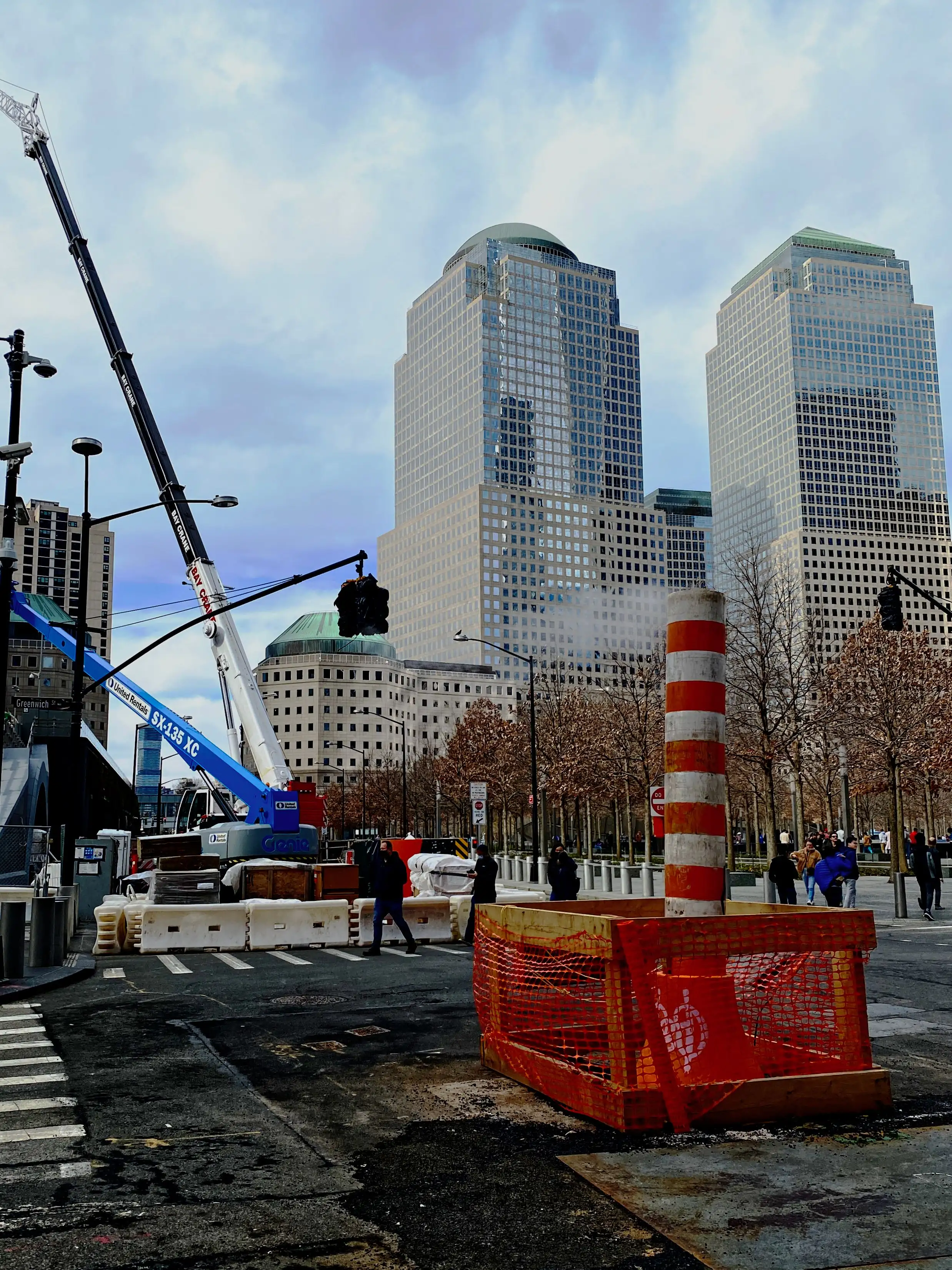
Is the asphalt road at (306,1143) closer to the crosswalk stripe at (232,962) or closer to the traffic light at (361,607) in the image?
the crosswalk stripe at (232,962)

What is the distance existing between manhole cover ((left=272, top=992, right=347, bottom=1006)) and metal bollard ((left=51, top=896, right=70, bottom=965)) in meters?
5.30

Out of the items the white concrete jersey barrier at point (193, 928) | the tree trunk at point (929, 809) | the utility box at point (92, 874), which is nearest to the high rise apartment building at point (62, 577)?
the tree trunk at point (929, 809)

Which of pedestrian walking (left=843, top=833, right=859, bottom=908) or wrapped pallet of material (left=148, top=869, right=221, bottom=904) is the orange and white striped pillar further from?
wrapped pallet of material (left=148, top=869, right=221, bottom=904)

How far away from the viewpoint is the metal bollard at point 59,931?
16656mm

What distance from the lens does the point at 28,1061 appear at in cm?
941

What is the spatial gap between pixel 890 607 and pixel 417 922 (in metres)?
11.2

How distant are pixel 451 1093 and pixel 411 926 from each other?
1327cm

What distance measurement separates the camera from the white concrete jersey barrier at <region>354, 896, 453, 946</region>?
20.5 m

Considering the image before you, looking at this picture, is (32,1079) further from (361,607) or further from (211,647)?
(211,647)

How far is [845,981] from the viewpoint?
7.53 metres

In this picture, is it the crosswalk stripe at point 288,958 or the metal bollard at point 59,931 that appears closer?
the metal bollard at point 59,931

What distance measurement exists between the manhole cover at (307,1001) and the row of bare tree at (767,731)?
18.6 meters

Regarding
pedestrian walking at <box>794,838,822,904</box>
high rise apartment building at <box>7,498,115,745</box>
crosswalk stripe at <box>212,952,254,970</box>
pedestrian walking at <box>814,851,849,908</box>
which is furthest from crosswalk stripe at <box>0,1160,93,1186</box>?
high rise apartment building at <box>7,498,115,745</box>

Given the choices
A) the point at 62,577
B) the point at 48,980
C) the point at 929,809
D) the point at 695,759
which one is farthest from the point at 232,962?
the point at 62,577
